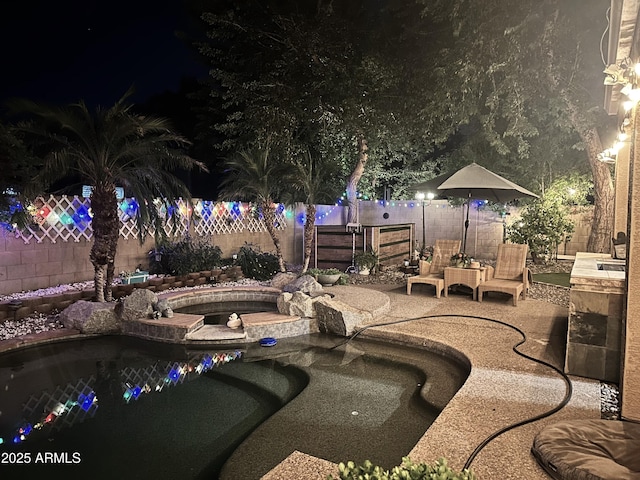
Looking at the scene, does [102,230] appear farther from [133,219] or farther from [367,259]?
[367,259]

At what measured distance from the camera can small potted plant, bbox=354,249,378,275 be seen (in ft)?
28.1

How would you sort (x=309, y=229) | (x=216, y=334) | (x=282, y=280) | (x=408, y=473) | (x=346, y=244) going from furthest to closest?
1. (x=346, y=244)
2. (x=309, y=229)
3. (x=282, y=280)
4. (x=216, y=334)
5. (x=408, y=473)

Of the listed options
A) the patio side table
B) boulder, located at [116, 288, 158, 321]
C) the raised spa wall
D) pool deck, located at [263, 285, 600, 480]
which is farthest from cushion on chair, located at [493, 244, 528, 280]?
boulder, located at [116, 288, 158, 321]

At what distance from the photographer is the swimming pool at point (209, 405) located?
8.79 ft

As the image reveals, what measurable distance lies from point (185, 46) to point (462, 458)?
38.9 ft

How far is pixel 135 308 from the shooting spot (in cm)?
519

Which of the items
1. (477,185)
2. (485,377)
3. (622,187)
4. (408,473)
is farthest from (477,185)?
(408,473)

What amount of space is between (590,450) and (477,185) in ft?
16.5

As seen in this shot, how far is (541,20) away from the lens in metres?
8.16

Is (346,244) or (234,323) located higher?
(346,244)

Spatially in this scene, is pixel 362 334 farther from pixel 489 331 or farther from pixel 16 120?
pixel 16 120

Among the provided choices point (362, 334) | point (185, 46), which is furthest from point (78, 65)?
point (362, 334)

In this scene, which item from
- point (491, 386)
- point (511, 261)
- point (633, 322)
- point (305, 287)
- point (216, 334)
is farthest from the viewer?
point (511, 261)

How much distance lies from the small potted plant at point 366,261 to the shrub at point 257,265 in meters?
1.61
